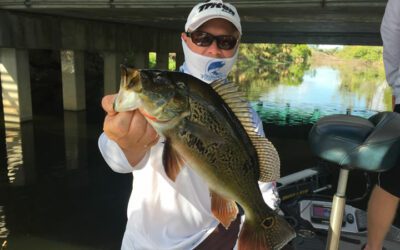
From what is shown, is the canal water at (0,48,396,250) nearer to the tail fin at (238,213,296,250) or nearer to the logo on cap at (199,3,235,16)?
the tail fin at (238,213,296,250)

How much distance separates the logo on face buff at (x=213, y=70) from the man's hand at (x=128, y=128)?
2.67ft

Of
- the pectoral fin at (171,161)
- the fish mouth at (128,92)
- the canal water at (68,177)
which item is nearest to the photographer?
the fish mouth at (128,92)

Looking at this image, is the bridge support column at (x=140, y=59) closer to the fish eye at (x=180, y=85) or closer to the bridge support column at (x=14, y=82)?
the bridge support column at (x=14, y=82)

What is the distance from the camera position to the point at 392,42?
10.4 feet

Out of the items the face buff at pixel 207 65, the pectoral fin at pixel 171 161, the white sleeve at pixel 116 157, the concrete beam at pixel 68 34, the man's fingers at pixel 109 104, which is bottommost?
the white sleeve at pixel 116 157

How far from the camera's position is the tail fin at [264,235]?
184 centimetres

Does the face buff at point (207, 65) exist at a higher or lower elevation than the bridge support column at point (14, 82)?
higher

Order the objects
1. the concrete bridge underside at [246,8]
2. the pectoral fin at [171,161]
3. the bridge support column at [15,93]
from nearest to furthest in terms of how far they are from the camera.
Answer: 1. the pectoral fin at [171,161]
2. the concrete bridge underside at [246,8]
3. the bridge support column at [15,93]

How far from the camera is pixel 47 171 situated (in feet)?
29.2

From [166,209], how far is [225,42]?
114 centimetres

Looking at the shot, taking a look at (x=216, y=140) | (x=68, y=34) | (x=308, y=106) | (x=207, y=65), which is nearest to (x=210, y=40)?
(x=207, y=65)

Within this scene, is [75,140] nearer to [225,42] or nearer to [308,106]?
[225,42]

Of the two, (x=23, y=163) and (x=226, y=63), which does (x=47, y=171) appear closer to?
(x=23, y=163)

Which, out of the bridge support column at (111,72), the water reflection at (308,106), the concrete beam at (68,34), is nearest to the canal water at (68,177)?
the water reflection at (308,106)
